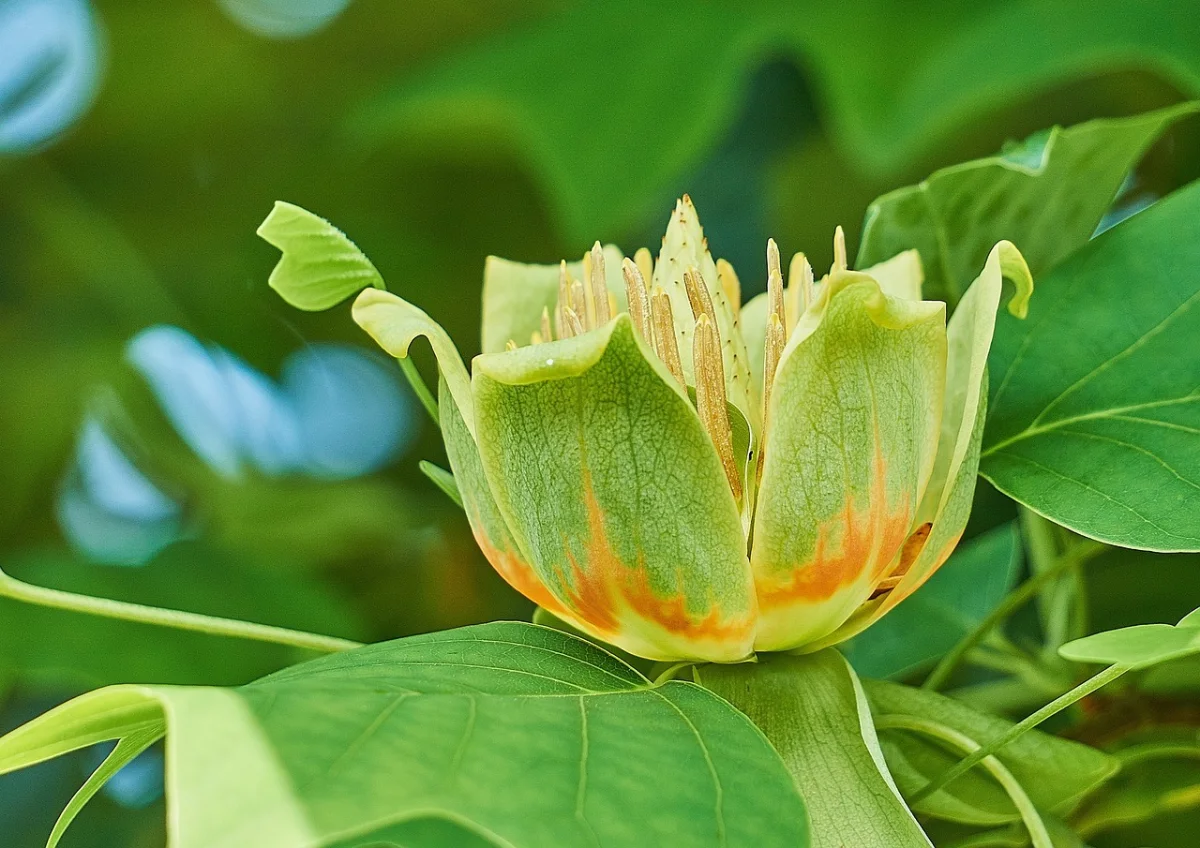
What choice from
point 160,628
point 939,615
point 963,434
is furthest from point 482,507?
point 160,628

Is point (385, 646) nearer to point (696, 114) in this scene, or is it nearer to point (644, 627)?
point (644, 627)

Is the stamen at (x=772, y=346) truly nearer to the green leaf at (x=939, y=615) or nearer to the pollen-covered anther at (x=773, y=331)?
the pollen-covered anther at (x=773, y=331)

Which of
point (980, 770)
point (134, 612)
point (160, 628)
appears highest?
point (134, 612)

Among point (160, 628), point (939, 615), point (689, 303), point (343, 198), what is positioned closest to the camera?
point (689, 303)

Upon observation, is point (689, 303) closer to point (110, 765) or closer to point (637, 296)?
point (637, 296)

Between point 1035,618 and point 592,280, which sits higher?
point 592,280

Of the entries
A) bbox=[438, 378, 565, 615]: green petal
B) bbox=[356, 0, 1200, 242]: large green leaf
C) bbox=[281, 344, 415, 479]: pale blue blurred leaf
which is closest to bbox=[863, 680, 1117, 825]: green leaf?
bbox=[438, 378, 565, 615]: green petal

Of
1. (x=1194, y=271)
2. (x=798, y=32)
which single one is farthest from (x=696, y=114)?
(x=1194, y=271)

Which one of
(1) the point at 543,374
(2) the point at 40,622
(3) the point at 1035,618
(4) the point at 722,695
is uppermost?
(1) the point at 543,374
